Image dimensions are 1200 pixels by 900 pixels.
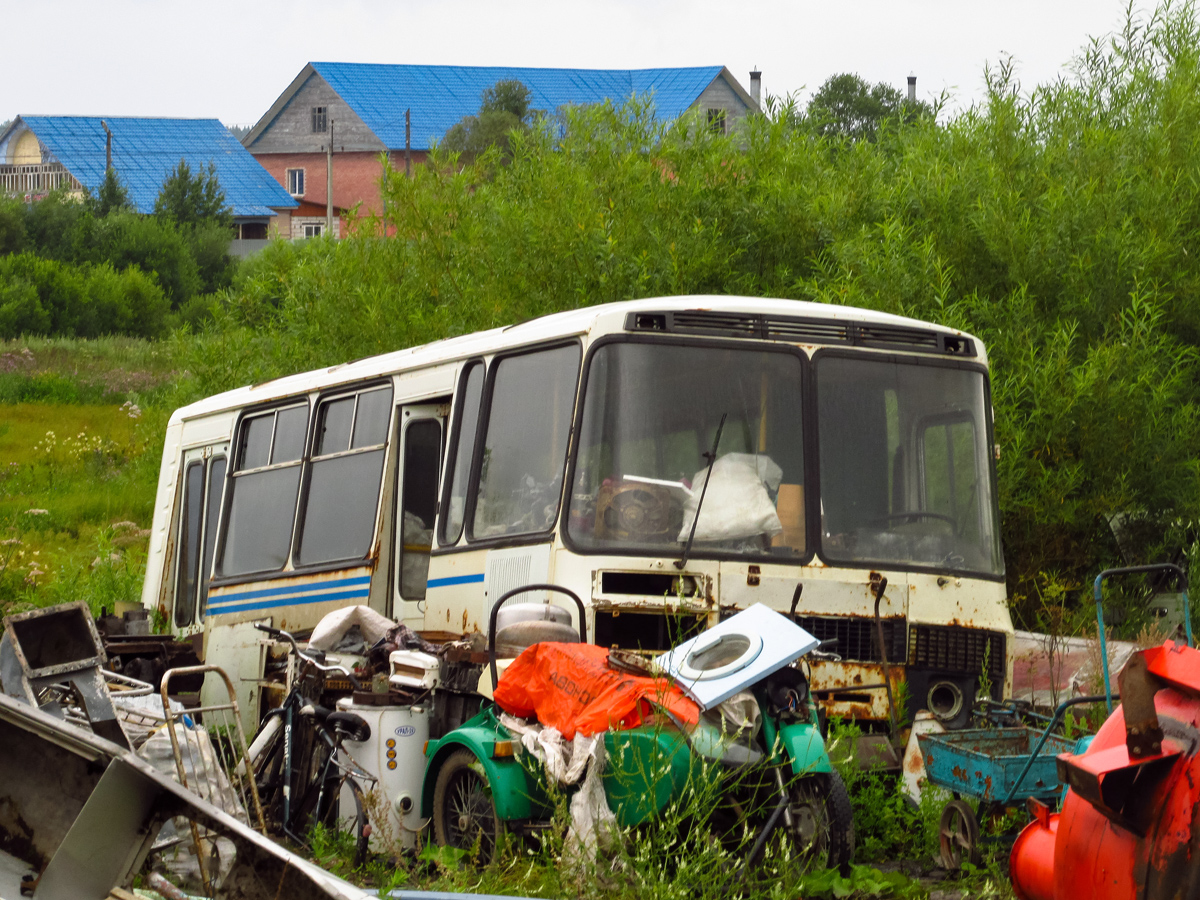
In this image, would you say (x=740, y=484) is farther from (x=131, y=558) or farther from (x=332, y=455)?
(x=131, y=558)

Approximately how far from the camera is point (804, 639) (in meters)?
6.41

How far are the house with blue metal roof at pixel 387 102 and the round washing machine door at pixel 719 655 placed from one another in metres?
62.1

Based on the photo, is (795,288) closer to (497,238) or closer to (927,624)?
(497,238)

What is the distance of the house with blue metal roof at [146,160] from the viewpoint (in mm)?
70250

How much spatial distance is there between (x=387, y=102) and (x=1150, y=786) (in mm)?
69899

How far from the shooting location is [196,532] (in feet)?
47.2

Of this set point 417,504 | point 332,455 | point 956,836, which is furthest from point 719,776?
point 332,455

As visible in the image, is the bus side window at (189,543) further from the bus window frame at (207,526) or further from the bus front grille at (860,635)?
the bus front grille at (860,635)

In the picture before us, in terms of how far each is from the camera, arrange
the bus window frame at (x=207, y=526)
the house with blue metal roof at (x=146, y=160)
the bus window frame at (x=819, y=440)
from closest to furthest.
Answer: the bus window frame at (x=819, y=440)
the bus window frame at (x=207, y=526)
the house with blue metal roof at (x=146, y=160)

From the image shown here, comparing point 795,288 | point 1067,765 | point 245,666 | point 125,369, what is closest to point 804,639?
point 1067,765

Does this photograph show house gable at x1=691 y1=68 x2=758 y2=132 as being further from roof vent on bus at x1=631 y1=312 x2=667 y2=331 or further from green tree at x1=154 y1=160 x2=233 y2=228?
roof vent on bus at x1=631 y1=312 x2=667 y2=331

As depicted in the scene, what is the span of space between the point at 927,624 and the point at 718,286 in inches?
307

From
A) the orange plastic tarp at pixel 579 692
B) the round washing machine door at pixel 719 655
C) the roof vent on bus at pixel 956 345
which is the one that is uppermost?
the roof vent on bus at pixel 956 345

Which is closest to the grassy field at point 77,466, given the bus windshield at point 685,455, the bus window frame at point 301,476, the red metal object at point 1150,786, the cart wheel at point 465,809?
the bus window frame at point 301,476
